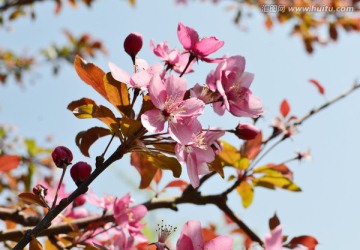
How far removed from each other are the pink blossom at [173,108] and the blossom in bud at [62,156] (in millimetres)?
183

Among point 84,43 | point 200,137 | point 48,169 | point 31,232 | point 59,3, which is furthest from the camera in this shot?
point 84,43

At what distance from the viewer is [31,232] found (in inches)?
32.4

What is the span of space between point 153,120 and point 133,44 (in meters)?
0.22

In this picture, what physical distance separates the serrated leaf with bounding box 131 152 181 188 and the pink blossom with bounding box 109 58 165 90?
14 centimetres

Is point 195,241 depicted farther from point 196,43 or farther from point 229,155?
point 229,155

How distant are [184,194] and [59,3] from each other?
2313mm

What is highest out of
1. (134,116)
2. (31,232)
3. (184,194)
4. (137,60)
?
(137,60)

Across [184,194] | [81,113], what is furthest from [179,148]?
[184,194]

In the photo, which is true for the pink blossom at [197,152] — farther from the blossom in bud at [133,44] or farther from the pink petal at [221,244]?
the blossom in bud at [133,44]

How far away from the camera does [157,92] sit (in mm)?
887

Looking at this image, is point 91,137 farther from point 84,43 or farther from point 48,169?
point 84,43

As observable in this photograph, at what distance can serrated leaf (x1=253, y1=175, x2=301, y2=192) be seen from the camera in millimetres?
1519

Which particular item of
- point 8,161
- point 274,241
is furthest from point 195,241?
point 8,161

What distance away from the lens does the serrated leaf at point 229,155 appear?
1.50 meters
